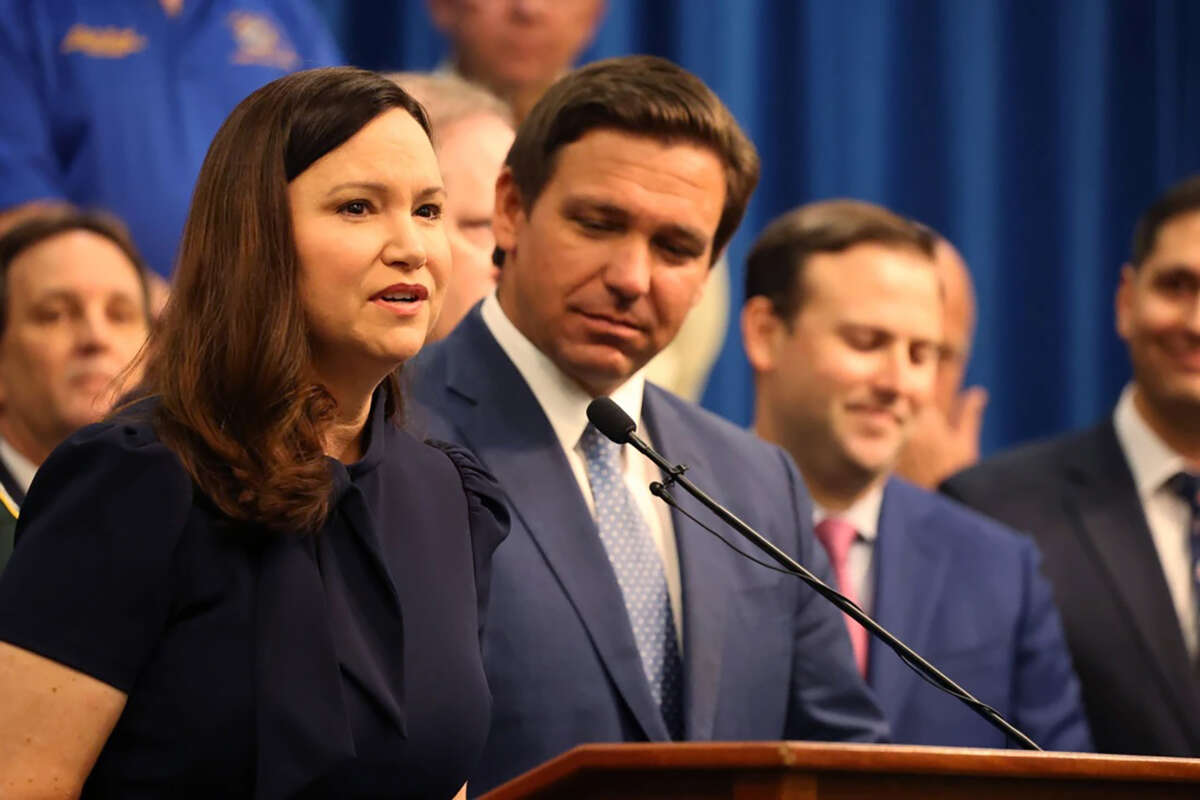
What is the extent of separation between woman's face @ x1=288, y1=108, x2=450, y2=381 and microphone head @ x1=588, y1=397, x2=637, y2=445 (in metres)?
0.30

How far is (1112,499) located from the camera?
3.62m

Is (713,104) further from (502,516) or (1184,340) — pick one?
(1184,340)

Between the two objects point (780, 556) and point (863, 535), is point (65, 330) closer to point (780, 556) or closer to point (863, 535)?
point (863, 535)

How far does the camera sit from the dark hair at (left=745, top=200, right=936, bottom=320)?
11.1 feet

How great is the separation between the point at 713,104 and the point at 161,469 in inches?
48.5

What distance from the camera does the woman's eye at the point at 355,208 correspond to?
171 centimetres

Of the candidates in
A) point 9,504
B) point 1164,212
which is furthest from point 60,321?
point 1164,212

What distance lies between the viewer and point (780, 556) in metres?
1.94

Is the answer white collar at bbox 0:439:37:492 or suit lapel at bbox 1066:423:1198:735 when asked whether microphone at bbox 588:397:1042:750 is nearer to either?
white collar at bbox 0:439:37:492

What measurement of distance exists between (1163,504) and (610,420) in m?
2.01

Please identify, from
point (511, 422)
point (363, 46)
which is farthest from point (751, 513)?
point (363, 46)

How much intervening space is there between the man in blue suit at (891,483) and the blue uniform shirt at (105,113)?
1.11m

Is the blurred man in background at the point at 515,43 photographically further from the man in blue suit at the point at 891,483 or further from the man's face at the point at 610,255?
the man's face at the point at 610,255

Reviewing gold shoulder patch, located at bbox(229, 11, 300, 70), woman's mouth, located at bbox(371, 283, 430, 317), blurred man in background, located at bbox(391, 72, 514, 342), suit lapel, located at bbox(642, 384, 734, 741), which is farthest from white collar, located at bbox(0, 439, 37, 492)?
woman's mouth, located at bbox(371, 283, 430, 317)
